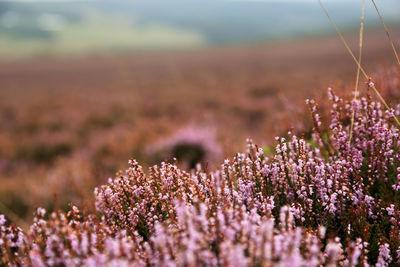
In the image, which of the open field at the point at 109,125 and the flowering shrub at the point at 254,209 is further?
the open field at the point at 109,125

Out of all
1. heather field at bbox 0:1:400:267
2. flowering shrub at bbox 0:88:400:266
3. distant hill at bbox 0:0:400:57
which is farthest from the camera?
distant hill at bbox 0:0:400:57

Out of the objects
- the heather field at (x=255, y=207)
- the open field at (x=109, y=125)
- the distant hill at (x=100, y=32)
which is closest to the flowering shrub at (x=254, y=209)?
the heather field at (x=255, y=207)

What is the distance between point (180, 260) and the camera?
157 centimetres

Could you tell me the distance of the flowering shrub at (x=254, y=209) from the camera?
1.77 meters

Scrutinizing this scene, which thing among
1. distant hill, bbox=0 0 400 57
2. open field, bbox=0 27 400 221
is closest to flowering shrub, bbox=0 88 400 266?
open field, bbox=0 27 400 221

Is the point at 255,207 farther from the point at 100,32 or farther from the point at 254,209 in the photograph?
the point at 100,32

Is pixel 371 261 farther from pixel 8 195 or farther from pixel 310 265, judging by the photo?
pixel 8 195

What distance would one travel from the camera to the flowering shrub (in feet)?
5.81

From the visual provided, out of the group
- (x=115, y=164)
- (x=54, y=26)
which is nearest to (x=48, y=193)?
(x=115, y=164)

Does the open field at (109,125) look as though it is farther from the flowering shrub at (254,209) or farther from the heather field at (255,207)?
the flowering shrub at (254,209)

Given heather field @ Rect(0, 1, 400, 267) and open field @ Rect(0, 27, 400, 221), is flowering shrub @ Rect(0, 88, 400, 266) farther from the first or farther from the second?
open field @ Rect(0, 27, 400, 221)

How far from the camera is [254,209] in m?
1.83

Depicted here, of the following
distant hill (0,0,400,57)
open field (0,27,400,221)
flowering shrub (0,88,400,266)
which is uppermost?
distant hill (0,0,400,57)

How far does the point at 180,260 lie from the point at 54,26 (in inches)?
7464
